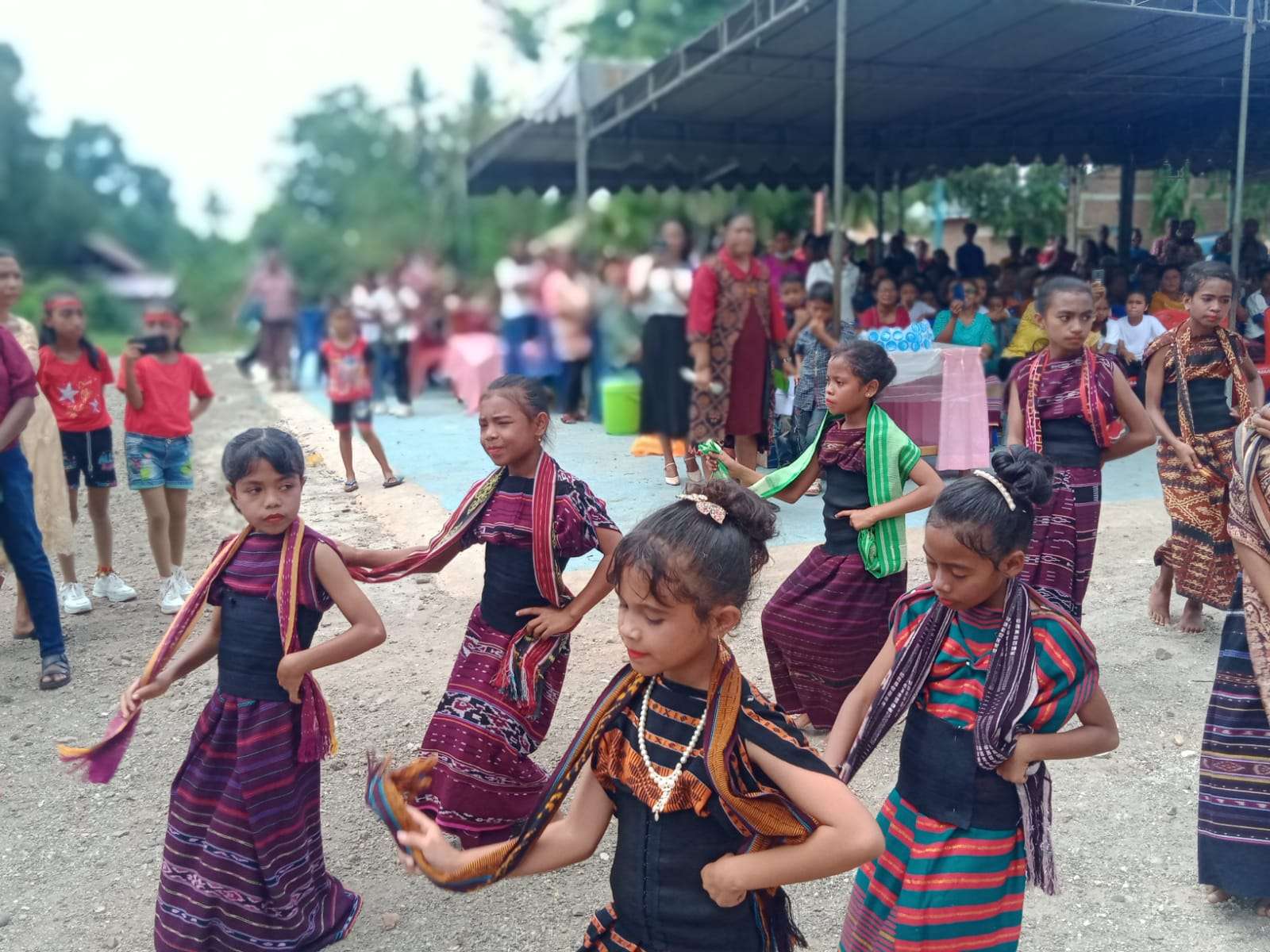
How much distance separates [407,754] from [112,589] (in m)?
2.53

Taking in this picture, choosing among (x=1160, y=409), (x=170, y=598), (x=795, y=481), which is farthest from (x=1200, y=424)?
(x=170, y=598)

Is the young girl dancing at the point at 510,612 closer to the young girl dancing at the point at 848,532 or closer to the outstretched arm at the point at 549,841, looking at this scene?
the young girl dancing at the point at 848,532

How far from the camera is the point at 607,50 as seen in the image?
5.89 feet

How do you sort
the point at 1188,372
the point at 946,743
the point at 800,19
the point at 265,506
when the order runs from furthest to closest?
the point at 800,19 < the point at 1188,372 < the point at 265,506 < the point at 946,743

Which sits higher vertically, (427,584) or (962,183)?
(962,183)

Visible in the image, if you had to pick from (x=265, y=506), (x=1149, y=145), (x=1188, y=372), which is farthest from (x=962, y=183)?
(x=265, y=506)

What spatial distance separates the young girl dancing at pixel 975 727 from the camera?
6.31 ft

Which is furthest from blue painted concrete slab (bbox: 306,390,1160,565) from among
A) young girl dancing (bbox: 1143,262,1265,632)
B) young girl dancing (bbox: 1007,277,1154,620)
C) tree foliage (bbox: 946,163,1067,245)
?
tree foliage (bbox: 946,163,1067,245)

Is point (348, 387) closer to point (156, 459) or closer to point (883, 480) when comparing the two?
point (883, 480)

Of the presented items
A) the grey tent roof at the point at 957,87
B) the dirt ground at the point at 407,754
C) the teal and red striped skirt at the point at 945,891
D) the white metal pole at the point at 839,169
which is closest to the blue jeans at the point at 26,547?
the dirt ground at the point at 407,754

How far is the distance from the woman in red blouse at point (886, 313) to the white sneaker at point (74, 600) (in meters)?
5.19

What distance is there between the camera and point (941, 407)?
598cm

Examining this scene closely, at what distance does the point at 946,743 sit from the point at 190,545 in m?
5.30

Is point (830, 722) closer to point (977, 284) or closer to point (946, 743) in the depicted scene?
point (946, 743)
